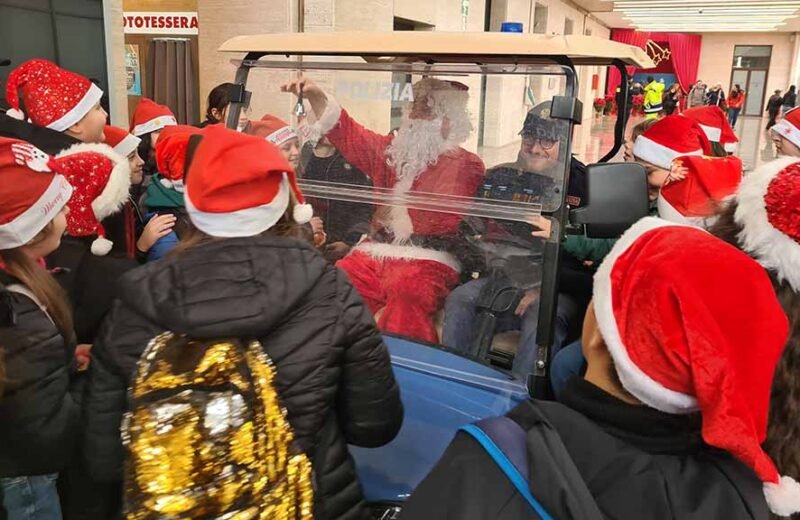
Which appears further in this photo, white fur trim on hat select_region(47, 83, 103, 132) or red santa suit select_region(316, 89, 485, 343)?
white fur trim on hat select_region(47, 83, 103, 132)

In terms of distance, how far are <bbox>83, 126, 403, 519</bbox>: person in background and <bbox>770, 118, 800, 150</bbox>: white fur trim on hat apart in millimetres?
2844

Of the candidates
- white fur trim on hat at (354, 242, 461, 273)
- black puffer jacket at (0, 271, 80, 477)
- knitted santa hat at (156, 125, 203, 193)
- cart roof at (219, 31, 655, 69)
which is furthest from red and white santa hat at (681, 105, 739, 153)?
black puffer jacket at (0, 271, 80, 477)

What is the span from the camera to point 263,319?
1256 millimetres

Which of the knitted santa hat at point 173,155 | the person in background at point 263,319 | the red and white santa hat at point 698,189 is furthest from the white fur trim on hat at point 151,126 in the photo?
the red and white santa hat at point 698,189

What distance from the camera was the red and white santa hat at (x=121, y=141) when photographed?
3.18m

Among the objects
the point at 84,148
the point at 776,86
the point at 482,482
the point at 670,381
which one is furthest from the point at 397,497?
the point at 776,86

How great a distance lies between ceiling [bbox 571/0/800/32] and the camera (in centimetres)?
1958

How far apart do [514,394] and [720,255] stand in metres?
1.00

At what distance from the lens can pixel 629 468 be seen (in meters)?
1.04

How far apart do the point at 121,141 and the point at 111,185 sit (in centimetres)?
81

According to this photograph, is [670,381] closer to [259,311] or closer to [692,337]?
[692,337]

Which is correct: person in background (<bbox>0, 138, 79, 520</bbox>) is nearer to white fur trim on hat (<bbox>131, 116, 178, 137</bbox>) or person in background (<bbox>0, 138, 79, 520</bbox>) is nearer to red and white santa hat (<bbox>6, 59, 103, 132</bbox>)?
red and white santa hat (<bbox>6, 59, 103, 132</bbox>)

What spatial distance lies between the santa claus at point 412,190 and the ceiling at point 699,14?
18.9 meters

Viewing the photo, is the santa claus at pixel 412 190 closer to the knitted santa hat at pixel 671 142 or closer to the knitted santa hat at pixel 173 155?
the knitted santa hat at pixel 173 155
